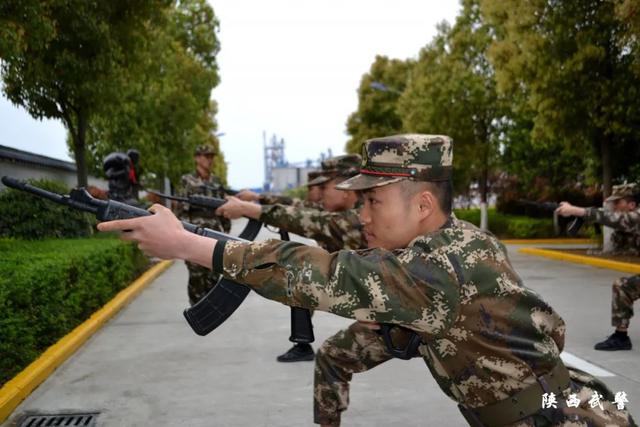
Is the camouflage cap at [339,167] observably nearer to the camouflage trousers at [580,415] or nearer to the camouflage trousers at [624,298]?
the camouflage trousers at [624,298]

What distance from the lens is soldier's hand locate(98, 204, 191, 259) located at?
7.13 ft

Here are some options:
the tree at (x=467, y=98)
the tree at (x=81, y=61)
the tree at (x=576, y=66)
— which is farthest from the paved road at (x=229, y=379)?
the tree at (x=467, y=98)

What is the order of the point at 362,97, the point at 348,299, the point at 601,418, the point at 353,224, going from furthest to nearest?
the point at 362,97 → the point at 353,224 → the point at 601,418 → the point at 348,299

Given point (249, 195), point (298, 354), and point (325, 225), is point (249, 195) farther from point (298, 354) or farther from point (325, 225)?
point (325, 225)

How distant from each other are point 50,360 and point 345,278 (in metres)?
4.98

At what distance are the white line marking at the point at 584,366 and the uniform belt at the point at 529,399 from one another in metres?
3.92

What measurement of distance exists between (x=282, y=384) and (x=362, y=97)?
48.6m

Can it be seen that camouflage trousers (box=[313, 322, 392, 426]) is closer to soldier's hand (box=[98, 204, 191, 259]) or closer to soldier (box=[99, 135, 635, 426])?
soldier (box=[99, 135, 635, 426])

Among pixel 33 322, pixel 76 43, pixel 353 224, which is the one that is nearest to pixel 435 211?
pixel 353 224

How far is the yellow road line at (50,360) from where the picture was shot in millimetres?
5086

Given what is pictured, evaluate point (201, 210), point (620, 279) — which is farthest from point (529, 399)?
point (201, 210)

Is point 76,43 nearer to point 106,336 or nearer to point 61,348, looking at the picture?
point 106,336

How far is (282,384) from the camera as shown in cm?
577

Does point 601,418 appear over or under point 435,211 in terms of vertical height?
under
